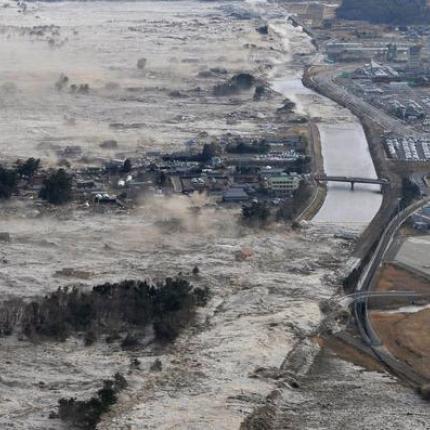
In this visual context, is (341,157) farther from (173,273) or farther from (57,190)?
(173,273)

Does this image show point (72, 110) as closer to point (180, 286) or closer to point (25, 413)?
point (180, 286)

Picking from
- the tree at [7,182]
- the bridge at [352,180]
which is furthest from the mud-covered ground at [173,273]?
the bridge at [352,180]

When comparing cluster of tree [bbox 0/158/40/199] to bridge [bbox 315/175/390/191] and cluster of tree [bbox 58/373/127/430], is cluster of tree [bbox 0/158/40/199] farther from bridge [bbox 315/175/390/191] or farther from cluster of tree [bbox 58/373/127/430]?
cluster of tree [bbox 58/373/127/430]

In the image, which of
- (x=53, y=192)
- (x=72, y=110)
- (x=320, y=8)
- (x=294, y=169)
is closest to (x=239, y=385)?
(x=53, y=192)

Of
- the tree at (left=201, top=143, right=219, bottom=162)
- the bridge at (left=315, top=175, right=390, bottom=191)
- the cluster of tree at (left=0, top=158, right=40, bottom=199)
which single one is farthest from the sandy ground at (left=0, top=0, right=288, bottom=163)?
the bridge at (left=315, top=175, right=390, bottom=191)

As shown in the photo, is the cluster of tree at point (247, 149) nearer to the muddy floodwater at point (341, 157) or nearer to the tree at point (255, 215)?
the muddy floodwater at point (341, 157)
